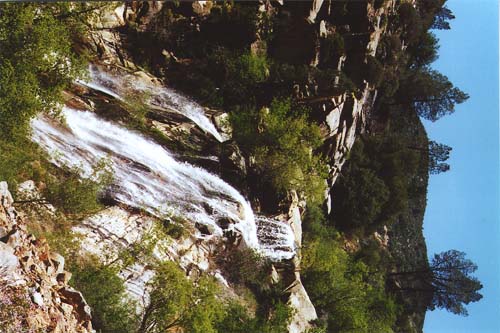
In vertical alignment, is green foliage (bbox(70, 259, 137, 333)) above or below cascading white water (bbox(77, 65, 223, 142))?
below

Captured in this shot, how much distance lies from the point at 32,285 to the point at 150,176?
32.1 feet

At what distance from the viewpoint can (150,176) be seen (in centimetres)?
2094

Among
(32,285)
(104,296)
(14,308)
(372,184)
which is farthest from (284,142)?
(14,308)

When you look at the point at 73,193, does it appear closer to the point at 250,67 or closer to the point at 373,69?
the point at 250,67

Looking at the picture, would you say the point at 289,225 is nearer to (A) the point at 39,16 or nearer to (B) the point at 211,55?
(B) the point at 211,55

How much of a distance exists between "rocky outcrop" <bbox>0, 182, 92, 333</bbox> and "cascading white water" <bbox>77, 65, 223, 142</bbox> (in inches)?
411

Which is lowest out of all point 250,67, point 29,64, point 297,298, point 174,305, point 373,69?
point 174,305

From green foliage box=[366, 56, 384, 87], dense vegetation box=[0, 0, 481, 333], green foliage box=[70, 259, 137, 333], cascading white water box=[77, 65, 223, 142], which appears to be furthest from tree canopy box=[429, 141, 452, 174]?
green foliage box=[70, 259, 137, 333]

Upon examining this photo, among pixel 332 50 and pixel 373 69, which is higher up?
pixel 373 69

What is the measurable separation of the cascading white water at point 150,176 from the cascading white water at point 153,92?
2.42 meters

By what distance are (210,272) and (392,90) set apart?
63.7 feet

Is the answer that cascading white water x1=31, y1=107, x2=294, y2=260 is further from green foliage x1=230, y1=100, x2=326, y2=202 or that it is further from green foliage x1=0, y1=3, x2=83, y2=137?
green foliage x1=230, y1=100, x2=326, y2=202

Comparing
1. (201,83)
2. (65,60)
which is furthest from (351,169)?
(65,60)

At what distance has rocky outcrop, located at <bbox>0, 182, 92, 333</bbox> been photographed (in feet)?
34.8
